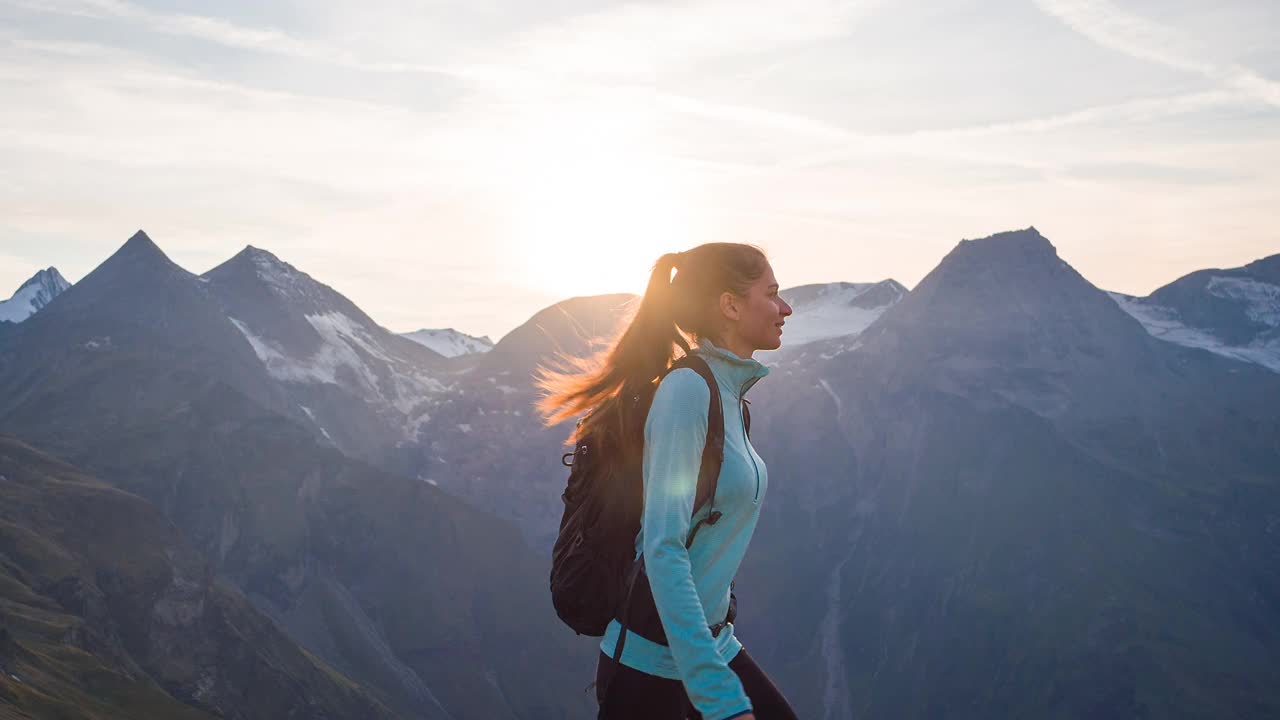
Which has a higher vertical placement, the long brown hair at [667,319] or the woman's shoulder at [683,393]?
the long brown hair at [667,319]

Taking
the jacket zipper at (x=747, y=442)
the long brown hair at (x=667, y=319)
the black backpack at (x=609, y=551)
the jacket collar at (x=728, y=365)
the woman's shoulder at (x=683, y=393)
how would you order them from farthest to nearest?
the long brown hair at (x=667, y=319) < the jacket collar at (x=728, y=365) < the jacket zipper at (x=747, y=442) < the black backpack at (x=609, y=551) < the woman's shoulder at (x=683, y=393)

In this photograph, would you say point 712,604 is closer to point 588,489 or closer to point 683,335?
point 588,489

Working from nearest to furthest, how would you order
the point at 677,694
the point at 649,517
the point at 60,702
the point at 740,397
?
the point at 649,517 → the point at 677,694 → the point at 740,397 → the point at 60,702

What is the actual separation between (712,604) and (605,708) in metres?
1.06

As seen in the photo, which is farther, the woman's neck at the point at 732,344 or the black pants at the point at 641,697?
the woman's neck at the point at 732,344

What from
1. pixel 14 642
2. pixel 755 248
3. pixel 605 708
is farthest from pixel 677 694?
pixel 14 642

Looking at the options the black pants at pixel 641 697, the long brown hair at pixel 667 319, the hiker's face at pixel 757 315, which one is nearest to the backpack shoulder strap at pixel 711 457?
the long brown hair at pixel 667 319

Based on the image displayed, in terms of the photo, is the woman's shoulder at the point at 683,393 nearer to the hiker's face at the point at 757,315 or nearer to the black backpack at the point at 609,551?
the black backpack at the point at 609,551

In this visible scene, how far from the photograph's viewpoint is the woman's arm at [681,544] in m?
7.28

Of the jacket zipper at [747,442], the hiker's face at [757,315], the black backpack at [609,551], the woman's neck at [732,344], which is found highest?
the hiker's face at [757,315]

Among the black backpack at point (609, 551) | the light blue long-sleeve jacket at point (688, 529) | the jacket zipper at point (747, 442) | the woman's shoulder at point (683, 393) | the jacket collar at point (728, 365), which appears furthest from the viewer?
the jacket collar at point (728, 365)

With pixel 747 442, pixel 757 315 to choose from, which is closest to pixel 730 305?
pixel 757 315

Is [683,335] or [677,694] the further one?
[683,335]

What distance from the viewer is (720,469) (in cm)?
778
